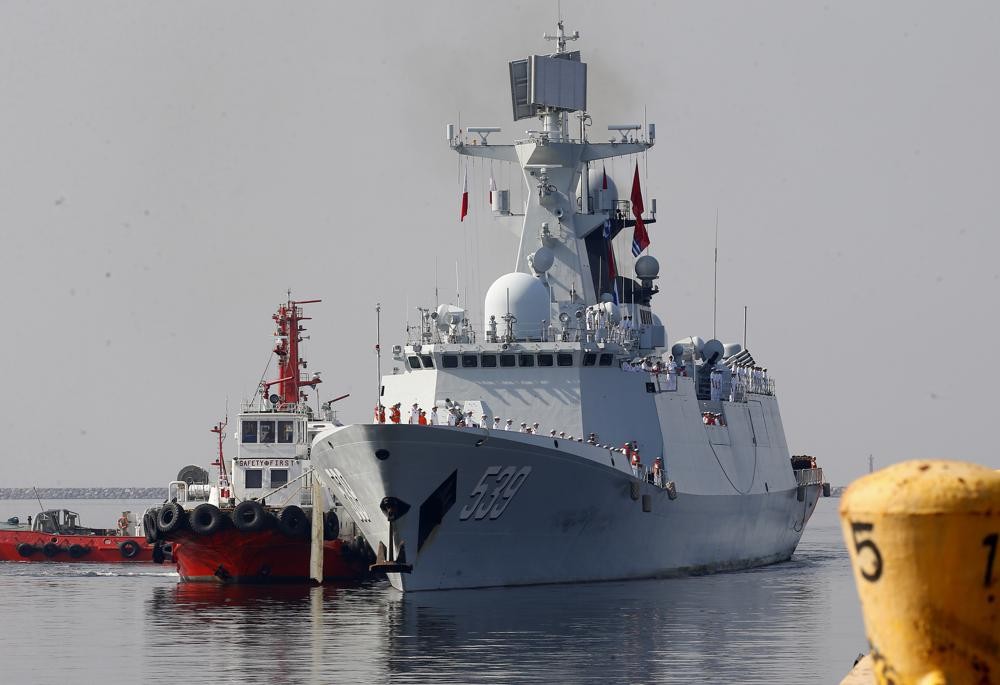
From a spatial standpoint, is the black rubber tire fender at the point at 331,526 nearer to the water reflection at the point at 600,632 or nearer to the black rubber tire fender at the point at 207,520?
the black rubber tire fender at the point at 207,520

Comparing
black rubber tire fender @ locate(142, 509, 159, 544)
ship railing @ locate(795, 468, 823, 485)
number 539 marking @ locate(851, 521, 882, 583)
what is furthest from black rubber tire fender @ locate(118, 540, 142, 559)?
number 539 marking @ locate(851, 521, 882, 583)

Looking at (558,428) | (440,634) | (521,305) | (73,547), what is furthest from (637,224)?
(73,547)

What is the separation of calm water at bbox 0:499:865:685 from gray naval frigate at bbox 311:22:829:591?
92 cm

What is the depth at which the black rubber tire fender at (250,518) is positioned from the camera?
115 feet

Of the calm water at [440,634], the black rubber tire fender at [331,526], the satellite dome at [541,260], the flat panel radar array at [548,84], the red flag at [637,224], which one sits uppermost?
the flat panel radar array at [548,84]

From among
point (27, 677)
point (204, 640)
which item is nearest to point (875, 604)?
point (27, 677)

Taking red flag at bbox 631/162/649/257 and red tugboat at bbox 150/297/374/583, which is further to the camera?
red flag at bbox 631/162/649/257

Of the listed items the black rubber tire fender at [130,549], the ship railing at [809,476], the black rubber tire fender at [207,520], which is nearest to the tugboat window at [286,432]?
the black rubber tire fender at [207,520]

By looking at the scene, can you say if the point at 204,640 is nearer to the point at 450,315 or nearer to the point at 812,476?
the point at 450,315

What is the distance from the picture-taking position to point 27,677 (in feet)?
66.0

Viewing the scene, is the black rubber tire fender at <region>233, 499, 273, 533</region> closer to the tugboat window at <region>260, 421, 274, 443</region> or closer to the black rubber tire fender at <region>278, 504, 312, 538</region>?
the black rubber tire fender at <region>278, 504, 312, 538</region>

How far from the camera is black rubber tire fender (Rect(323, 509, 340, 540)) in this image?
3622 cm

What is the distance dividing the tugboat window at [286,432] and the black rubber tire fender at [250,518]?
17.0ft

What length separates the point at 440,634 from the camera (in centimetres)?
2322
